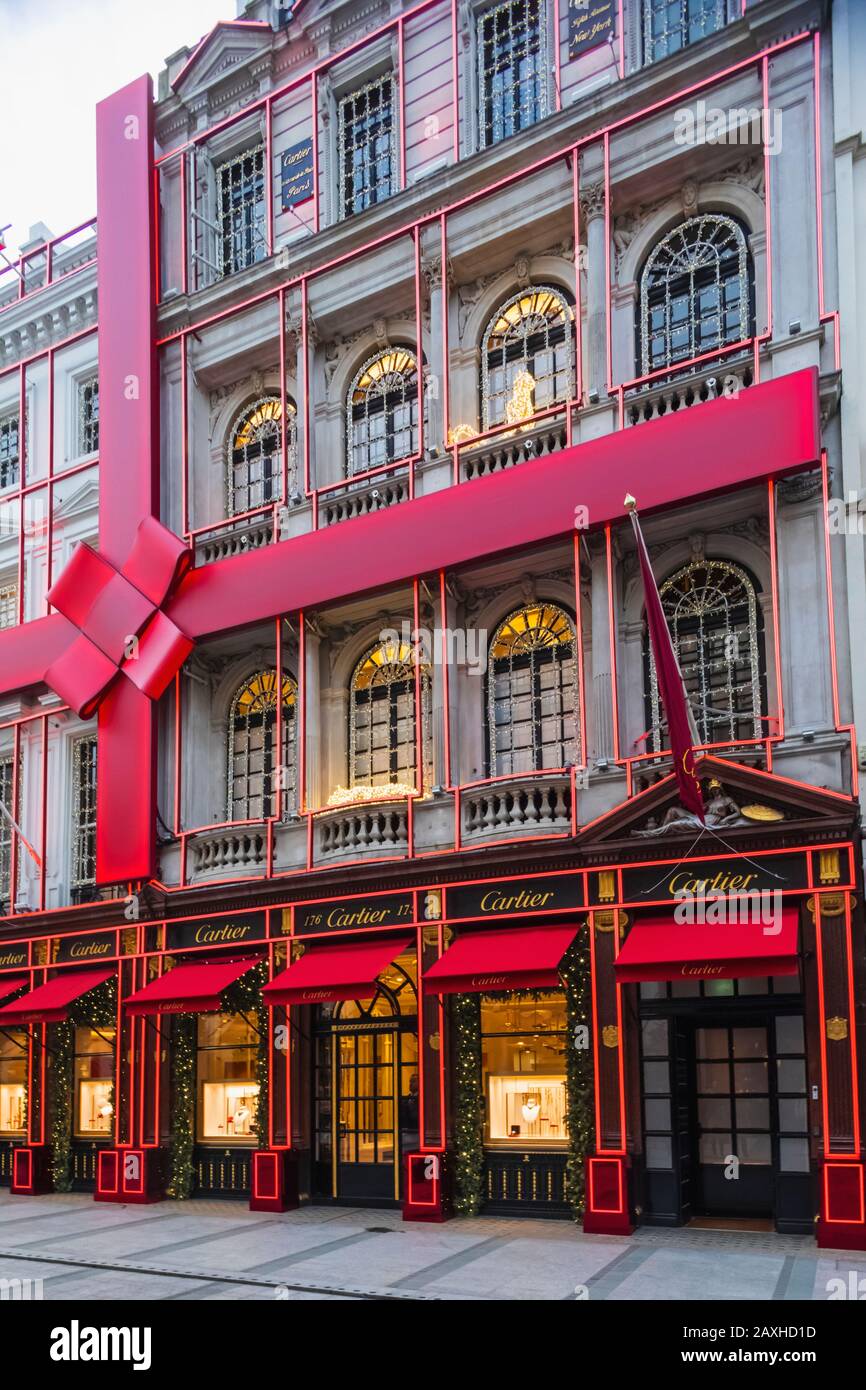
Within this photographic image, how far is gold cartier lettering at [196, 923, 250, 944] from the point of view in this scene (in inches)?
826

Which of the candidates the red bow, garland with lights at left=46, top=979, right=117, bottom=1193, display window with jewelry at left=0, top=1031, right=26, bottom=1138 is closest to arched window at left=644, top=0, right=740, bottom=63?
the red bow

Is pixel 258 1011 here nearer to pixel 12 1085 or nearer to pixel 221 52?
pixel 12 1085

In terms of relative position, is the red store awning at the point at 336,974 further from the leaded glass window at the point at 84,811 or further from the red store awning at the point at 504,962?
the leaded glass window at the point at 84,811

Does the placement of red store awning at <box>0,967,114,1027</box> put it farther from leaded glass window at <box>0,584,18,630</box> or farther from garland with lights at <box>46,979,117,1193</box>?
leaded glass window at <box>0,584,18,630</box>

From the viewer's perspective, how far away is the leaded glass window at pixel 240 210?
2452cm

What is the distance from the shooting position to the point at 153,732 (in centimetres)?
2303

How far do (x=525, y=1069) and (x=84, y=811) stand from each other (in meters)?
10.9

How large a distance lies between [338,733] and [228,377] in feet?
23.0

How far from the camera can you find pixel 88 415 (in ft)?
89.6

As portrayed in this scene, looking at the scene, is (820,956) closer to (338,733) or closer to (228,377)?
(338,733)

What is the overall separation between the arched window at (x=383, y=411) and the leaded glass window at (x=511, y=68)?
367 centimetres

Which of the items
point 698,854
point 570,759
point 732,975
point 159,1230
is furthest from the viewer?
point 570,759

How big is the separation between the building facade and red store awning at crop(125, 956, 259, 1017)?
0.39ft
